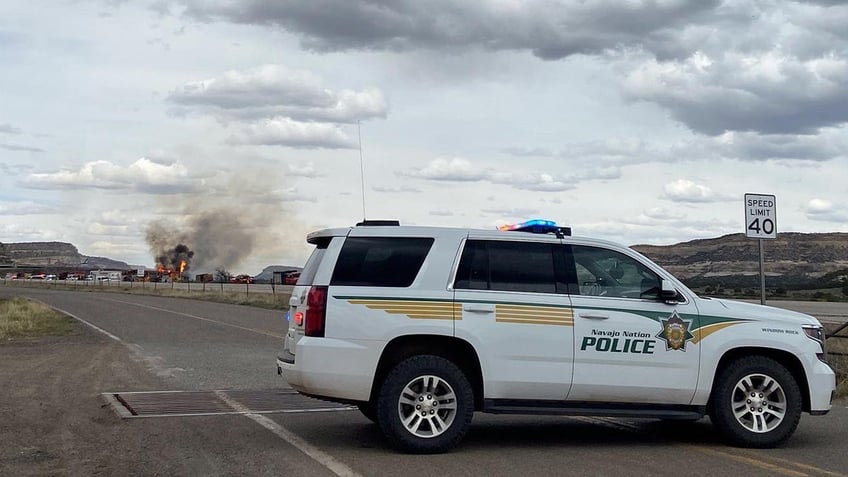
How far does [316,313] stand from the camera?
8531mm

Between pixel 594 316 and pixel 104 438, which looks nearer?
pixel 594 316

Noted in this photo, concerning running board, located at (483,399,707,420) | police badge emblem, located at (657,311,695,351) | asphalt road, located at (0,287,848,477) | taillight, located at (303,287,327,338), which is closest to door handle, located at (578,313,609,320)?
police badge emblem, located at (657,311,695,351)

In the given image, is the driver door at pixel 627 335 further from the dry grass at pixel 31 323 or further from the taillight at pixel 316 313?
the dry grass at pixel 31 323

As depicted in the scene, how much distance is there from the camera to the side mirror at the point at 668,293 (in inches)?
352

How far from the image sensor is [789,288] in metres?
58.0

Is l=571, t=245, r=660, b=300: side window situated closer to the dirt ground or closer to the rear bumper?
the rear bumper

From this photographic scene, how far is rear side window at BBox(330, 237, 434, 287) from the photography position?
8.71m

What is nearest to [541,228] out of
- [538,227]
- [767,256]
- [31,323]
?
[538,227]

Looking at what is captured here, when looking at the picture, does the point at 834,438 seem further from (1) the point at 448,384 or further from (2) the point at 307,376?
(2) the point at 307,376

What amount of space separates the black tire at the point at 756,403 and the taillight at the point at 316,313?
3.66 m

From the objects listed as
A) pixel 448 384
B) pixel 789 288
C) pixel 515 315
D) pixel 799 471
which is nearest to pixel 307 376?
pixel 448 384

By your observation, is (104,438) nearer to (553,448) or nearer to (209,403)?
(209,403)

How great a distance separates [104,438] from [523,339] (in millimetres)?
3932

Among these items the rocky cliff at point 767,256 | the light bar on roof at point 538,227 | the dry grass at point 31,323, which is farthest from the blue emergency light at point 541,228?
the rocky cliff at point 767,256
